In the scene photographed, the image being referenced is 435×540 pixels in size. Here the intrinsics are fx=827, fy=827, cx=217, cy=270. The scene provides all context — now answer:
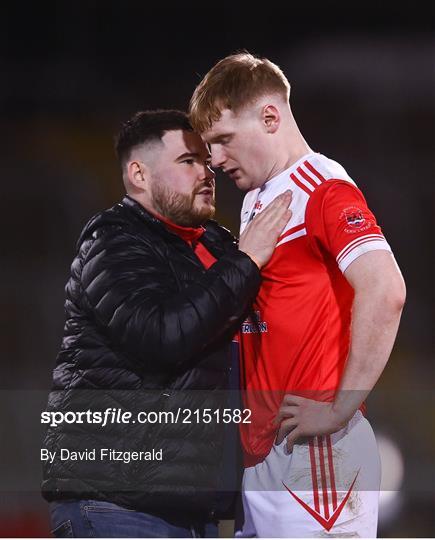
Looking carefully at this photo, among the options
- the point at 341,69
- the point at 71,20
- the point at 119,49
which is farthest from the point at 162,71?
the point at 341,69

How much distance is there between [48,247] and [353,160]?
0.79m

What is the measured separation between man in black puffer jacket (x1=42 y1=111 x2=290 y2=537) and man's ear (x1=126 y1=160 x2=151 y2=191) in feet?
0.21

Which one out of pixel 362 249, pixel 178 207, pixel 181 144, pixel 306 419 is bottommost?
pixel 306 419

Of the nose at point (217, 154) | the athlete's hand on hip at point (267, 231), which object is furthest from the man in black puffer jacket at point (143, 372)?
the nose at point (217, 154)

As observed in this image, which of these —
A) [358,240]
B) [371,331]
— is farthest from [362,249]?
[371,331]

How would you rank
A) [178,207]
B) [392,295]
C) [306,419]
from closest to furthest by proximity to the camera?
[392,295]
[306,419]
[178,207]

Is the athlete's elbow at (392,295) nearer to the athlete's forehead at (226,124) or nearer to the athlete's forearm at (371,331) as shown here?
the athlete's forearm at (371,331)

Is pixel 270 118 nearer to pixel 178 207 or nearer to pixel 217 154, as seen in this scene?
pixel 217 154

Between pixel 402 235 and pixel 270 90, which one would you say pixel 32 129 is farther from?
pixel 402 235

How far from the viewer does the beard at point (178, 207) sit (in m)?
1.60

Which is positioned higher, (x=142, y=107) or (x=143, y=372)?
(x=142, y=107)

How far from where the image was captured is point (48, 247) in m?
2.03

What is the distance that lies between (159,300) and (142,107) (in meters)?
0.72

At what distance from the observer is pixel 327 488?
1.44 m
